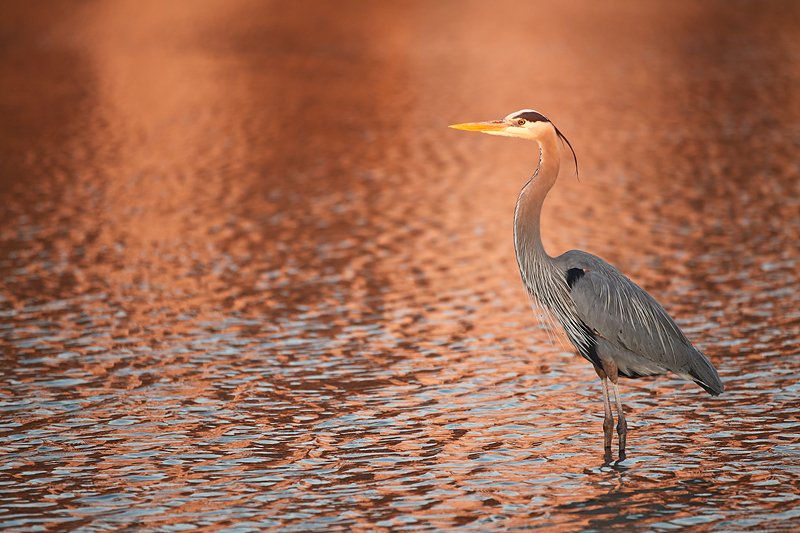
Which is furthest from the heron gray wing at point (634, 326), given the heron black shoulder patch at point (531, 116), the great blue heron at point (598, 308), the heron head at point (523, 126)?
the heron black shoulder patch at point (531, 116)

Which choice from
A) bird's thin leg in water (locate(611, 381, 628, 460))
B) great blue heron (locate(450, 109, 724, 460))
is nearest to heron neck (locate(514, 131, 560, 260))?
great blue heron (locate(450, 109, 724, 460))

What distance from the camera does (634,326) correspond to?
10219 millimetres

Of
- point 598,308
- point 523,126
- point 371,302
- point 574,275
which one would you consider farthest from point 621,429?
point 371,302

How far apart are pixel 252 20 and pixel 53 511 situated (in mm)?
49205

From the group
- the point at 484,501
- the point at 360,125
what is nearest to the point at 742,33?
the point at 360,125

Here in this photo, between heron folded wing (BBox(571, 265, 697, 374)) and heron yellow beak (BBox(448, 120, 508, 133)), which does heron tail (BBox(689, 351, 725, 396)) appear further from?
heron yellow beak (BBox(448, 120, 508, 133))

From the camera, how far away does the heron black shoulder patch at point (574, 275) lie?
10.4 metres

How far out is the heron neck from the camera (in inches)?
412

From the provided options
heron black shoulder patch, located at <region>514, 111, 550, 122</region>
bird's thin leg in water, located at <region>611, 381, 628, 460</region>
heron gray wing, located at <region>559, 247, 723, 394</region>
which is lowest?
bird's thin leg in water, located at <region>611, 381, 628, 460</region>

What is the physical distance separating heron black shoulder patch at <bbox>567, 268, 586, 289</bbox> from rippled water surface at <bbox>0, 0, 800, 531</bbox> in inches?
52.5

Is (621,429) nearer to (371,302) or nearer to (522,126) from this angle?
(522,126)

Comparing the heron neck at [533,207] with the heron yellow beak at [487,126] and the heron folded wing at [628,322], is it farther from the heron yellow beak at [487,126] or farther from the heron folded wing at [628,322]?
the heron folded wing at [628,322]

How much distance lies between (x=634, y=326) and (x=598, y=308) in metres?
0.31

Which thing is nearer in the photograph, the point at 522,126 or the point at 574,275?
the point at 574,275
